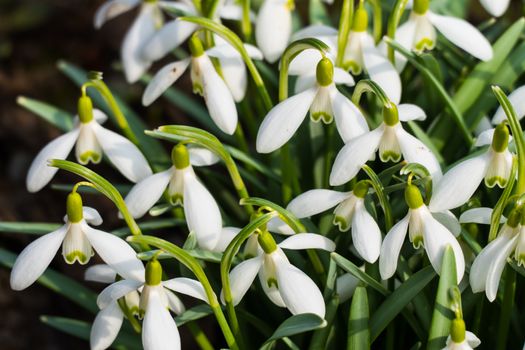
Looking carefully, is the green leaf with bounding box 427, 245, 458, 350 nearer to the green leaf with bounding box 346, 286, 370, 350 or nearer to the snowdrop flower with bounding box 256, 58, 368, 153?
the green leaf with bounding box 346, 286, 370, 350

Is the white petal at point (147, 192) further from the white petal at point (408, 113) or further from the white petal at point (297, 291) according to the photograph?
the white petal at point (408, 113)

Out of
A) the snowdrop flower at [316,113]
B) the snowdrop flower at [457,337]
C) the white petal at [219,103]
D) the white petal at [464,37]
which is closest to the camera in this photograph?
the snowdrop flower at [457,337]

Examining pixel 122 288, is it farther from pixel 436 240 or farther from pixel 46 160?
pixel 436 240

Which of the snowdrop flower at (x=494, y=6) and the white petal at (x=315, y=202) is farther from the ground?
the snowdrop flower at (x=494, y=6)

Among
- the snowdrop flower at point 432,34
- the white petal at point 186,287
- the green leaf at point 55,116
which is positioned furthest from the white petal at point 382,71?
the green leaf at point 55,116

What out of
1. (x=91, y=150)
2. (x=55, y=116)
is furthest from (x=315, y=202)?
(x=55, y=116)

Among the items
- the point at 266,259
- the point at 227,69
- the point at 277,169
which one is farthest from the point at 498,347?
the point at 227,69
